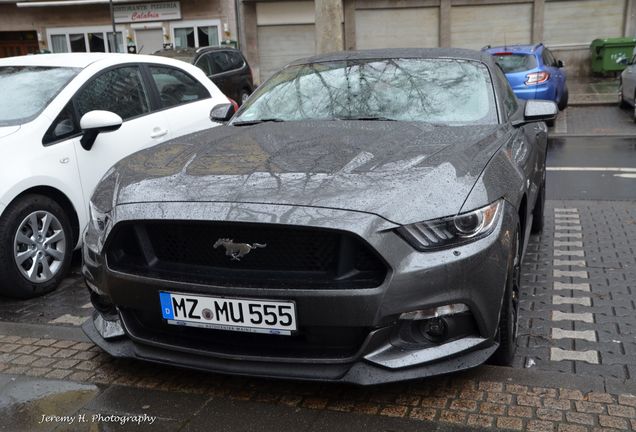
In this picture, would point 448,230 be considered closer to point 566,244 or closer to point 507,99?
point 507,99

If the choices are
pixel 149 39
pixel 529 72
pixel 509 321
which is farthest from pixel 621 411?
pixel 149 39

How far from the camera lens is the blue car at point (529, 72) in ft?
42.1

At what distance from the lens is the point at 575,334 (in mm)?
3594

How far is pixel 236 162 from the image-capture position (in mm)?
3145

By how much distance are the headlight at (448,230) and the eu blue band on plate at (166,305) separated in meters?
1.02

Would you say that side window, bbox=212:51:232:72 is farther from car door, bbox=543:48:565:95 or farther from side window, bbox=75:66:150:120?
side window, bbox=75:66:150:120

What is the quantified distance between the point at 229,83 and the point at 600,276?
11.1 metres

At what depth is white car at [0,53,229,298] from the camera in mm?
Result: 4273

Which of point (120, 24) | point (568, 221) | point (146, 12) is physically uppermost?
point (146, 12)

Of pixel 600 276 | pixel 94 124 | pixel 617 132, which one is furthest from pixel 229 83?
pixel 600 276

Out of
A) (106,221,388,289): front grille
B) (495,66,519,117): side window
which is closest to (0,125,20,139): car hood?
(106,221,388,289): front grille

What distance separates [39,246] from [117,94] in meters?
1.54

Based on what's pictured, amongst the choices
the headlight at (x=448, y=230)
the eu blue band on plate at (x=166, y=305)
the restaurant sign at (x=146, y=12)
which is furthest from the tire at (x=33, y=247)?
the restaurant sign at (x=146, y=12)

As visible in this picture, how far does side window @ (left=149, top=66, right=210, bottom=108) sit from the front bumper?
3.19 m
